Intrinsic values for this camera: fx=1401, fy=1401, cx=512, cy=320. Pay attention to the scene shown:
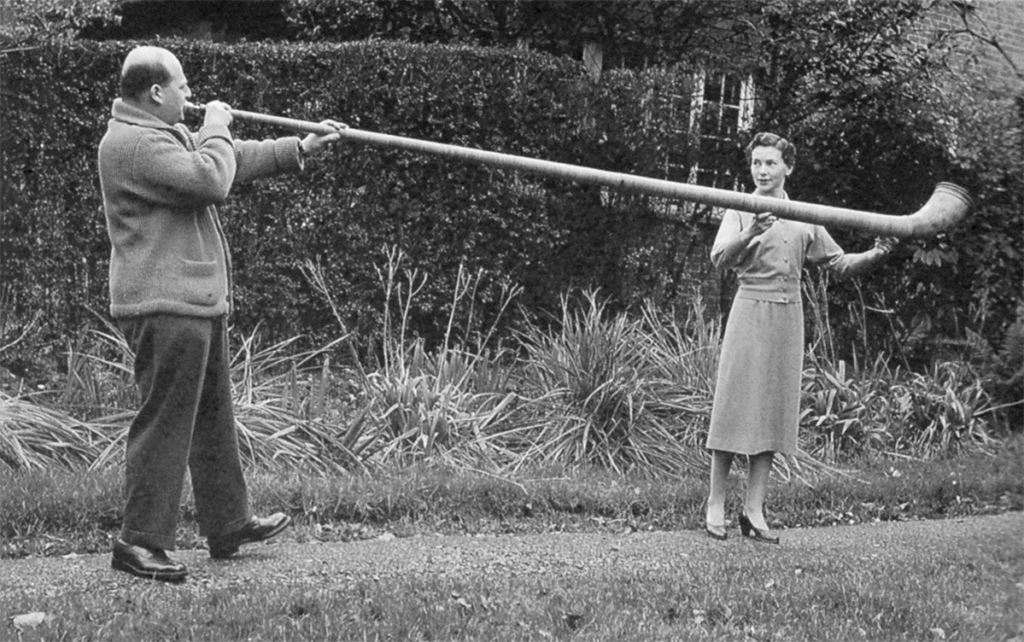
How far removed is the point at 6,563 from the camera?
17.3ft

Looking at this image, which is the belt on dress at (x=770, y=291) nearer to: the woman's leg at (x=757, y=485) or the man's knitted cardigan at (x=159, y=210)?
the woman's leg at (x=757, y=485)

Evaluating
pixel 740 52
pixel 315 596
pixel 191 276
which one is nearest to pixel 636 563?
pixel 315 596

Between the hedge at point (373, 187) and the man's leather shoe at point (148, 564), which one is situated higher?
the hedge at point (373, 187)

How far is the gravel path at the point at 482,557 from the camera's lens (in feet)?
16.3

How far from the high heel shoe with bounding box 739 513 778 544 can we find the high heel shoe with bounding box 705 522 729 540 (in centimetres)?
9

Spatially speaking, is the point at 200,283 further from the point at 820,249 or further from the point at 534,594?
the point at 820,249

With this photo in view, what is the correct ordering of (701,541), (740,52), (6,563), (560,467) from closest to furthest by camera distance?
(6,563) < (701,541) < (560,467) < (740,52)

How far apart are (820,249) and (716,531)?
4.45 ft

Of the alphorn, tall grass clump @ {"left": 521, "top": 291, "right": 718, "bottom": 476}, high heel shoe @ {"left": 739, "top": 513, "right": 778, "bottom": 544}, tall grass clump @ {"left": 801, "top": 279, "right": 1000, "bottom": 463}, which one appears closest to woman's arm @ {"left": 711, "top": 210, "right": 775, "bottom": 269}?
high heel shoe @ {"left": 739, "top": 513, "right": 778, "bottom": 544}

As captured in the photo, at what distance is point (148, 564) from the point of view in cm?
482

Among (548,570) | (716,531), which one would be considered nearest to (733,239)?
(716,531)

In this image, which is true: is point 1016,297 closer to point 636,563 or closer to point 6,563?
point 636,563

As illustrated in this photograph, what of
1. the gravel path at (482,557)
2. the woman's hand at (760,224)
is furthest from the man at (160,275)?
the woman's hand at (760,224)

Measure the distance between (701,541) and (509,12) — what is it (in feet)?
20.5
